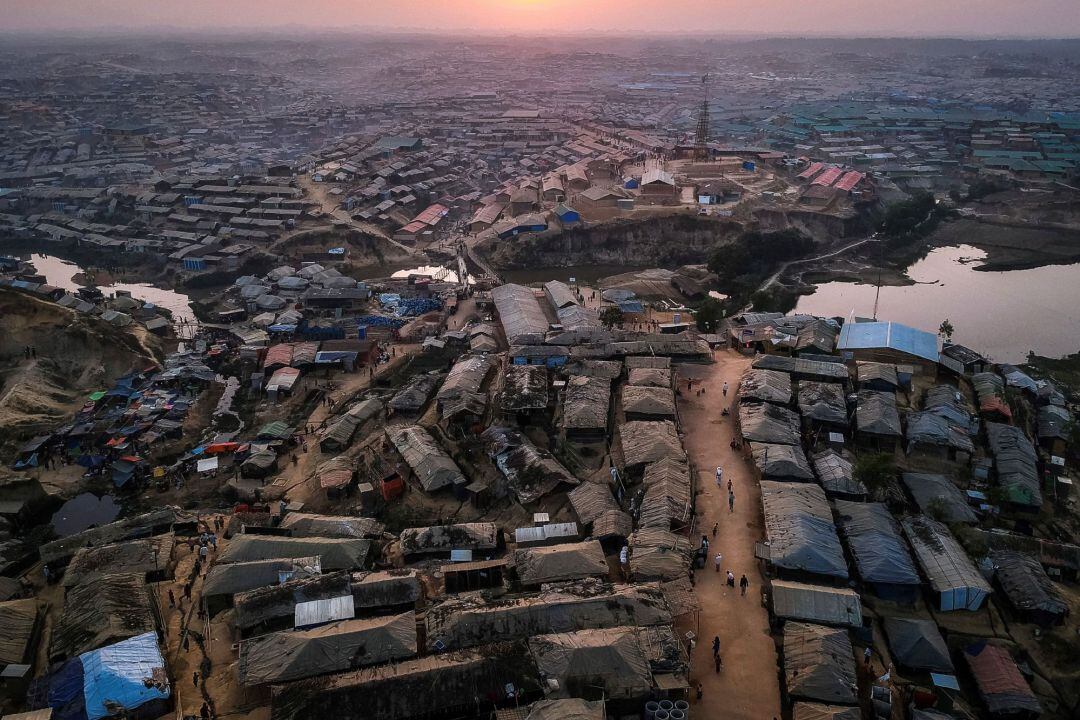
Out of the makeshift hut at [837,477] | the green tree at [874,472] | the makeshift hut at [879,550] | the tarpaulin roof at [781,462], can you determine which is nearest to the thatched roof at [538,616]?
the makeshift hut at [879,550]

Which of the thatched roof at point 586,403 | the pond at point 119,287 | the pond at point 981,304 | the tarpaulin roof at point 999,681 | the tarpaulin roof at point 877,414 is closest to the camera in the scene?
the tarpaulin roof at point 999,681

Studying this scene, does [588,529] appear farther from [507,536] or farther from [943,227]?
[943,227]

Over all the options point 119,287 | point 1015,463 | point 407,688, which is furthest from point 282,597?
point 119,287

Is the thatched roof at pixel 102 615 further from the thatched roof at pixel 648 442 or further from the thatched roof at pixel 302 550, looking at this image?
the thatched roof at pixel 648 442

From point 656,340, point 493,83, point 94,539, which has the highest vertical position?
point 493,83

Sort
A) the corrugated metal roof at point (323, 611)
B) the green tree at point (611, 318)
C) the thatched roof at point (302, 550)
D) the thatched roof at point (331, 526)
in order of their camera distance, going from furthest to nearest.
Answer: the green tree at point (611, 318), the thatched roof at point (331, 526), the thatched roof at point (302, 550), the corrugated metal roof at point (323, 611)

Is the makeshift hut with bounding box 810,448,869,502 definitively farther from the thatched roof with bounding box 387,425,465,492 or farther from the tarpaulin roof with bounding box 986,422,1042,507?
the thatched roof with bounding box 387,425,465,492

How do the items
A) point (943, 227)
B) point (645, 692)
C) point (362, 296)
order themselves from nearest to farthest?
point (645, 692) → point (362, 296) → point (943, 227)

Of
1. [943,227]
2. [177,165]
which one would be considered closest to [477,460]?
[943,227]
